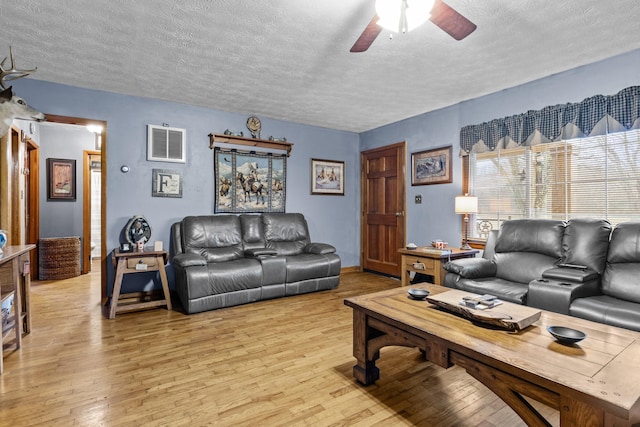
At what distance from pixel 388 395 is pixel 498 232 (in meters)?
2.26

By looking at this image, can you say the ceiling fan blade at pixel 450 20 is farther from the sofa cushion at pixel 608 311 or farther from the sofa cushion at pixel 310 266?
the sofa cushion at pixel 310 266

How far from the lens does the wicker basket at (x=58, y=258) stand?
5.10m

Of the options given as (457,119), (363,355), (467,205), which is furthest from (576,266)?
(457,119)

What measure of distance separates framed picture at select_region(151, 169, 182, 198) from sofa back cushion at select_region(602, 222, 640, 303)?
4554mm

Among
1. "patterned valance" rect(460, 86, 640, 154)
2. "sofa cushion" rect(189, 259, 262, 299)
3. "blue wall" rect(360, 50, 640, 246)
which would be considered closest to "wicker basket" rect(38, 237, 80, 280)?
"sofa cushion" rect(189, 259, 262, 299)

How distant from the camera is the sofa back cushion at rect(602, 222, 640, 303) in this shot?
2.39 meters

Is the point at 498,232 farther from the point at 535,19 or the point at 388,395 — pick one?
the point at 388,395

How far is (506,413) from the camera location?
69.9 inches

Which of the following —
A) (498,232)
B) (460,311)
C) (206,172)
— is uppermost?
(206,172)

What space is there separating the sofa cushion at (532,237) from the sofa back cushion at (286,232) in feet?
8.30

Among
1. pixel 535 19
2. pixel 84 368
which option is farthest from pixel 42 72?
pixel 535 19

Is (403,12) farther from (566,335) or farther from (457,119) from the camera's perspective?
(457,119)

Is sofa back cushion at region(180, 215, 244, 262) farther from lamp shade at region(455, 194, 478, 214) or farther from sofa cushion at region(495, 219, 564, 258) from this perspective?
sofa cushion at region(495, 219, 564, 258)

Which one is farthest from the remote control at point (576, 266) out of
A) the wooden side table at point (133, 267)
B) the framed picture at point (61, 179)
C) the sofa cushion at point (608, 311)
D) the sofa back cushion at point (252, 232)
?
the framed picture at point (61, 179)
